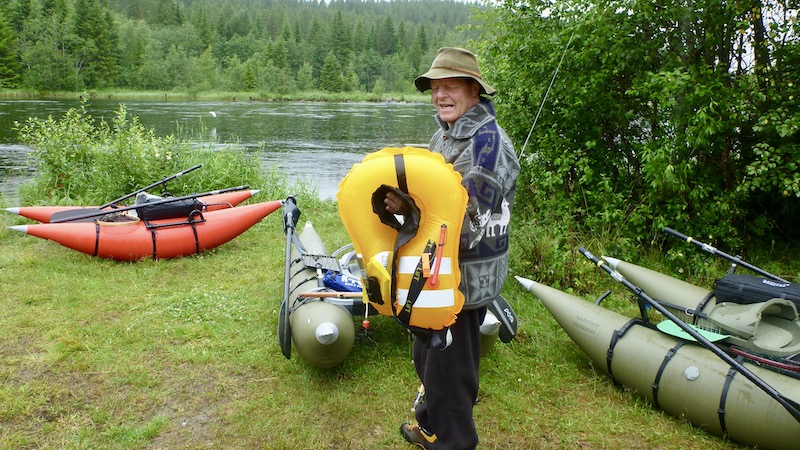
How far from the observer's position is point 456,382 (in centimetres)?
217

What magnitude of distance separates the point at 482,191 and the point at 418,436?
4.48 ft

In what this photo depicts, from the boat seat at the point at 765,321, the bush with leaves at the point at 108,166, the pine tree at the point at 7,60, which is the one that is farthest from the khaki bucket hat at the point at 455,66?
the pine tree at the point at 7,60

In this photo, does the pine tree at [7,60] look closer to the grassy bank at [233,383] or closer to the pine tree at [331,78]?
the pine tree at [331,78]

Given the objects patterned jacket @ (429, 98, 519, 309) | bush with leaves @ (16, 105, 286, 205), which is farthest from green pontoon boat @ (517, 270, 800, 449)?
bush with leaves @ (16, 105, 286, 205)

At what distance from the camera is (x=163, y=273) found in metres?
5.00

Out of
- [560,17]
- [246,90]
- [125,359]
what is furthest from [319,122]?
[246,90]

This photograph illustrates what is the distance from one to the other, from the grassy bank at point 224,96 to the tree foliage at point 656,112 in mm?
35766

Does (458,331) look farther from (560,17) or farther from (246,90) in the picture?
(246,90)

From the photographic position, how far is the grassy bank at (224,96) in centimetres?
3791

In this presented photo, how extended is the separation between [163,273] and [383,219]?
12.1 feet

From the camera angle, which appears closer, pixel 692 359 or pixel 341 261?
pixel 692 359

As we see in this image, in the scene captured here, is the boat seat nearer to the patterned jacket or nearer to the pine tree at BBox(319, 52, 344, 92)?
the patterned jacket

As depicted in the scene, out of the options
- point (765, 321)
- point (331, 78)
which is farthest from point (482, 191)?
point (331, 78)

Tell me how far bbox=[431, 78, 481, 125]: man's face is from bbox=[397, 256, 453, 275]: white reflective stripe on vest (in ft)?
1.90
